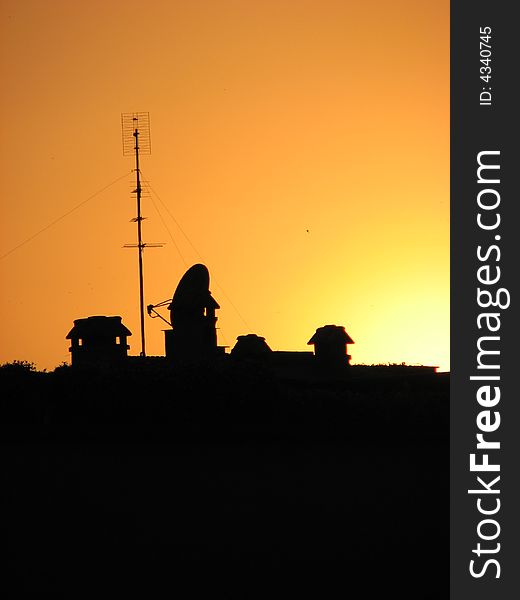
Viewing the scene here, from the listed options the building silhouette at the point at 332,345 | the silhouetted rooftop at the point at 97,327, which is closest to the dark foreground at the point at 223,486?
the building silhouette at the point at 332,345

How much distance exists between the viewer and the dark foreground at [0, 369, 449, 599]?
81.1ft

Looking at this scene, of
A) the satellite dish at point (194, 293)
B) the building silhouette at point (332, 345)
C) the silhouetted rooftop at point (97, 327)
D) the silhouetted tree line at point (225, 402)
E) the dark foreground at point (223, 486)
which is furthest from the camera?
the silhouetted rooftop at point (97, 327)

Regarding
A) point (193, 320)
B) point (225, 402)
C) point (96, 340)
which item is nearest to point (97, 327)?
point (96, 340)

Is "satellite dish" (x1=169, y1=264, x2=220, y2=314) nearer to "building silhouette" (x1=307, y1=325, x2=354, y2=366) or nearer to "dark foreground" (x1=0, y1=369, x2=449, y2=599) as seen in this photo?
"building silhouette" (x1=307, y1=325, x2=354, y2=366)

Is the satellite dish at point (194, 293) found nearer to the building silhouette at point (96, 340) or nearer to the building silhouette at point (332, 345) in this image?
the building silhouette at point (96, 340)

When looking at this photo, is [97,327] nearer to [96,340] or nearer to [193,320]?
[96,340]

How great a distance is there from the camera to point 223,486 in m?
34.9

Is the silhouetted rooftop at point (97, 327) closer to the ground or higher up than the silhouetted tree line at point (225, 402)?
higher up

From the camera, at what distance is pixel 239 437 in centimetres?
4303

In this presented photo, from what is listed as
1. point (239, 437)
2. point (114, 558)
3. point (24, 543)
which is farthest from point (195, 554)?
point (239, 437)

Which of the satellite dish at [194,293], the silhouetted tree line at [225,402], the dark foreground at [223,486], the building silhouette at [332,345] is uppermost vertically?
the satellite dish at [194,293]

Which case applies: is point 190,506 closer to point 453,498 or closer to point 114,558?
point 114,558

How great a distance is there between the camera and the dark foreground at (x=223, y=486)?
24.7 metres

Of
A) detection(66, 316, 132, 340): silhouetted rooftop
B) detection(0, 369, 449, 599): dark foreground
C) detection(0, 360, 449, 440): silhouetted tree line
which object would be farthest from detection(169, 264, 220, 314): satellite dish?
detection(0, 369, 449, 599): dark foreground
